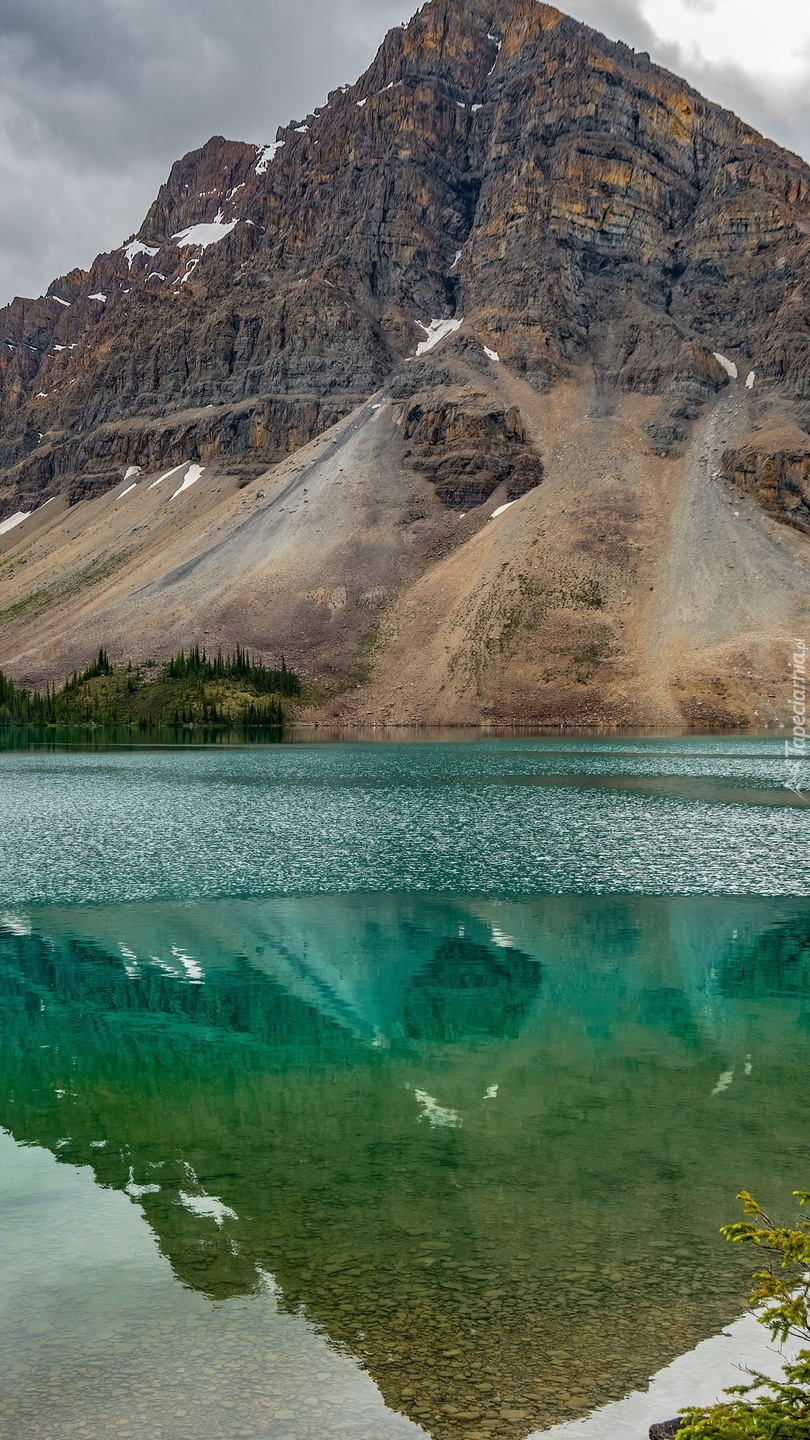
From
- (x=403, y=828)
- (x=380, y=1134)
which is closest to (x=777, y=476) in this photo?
(x=403, y=828)

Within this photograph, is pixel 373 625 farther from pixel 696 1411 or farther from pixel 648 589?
pixel 696 1411

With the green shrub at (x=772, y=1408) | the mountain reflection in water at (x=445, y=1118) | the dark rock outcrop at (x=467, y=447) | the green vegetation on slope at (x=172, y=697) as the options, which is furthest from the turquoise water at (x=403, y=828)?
the dark rock outcrop at (x=467, y=447)

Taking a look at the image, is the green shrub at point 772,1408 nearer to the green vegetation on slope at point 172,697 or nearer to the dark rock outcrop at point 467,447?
the green vegetation on slope at point 172,697

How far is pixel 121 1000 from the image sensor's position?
2138 centimetres

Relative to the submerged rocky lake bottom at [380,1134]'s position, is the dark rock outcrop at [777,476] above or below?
above

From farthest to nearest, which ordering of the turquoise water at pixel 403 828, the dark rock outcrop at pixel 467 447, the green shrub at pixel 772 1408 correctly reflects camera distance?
the dark rock outcrop at pixel 467 447, the turquoise water at pixel 403 828, the green shrub at pixel 772 1408

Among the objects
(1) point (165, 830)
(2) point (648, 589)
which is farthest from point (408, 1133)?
(2) point (648, 589)

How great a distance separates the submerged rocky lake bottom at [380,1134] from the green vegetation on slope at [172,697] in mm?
112317

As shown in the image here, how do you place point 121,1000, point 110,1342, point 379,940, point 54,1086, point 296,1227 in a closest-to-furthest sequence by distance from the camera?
1. point 110,1342
2. point 296,1227
3. point 54,1086
4. point 121,1000
5. point 379,940

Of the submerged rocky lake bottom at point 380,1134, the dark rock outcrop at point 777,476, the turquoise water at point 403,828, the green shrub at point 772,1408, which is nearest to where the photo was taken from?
the green shrub at point 772,1408

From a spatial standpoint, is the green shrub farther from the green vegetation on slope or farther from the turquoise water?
the green vegetation on slope

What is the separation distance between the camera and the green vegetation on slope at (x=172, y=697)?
148750 millimetres

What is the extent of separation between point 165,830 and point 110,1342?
A: 38.9 m

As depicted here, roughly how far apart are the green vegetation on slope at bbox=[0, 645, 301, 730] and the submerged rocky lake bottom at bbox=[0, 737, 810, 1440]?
368 feet
